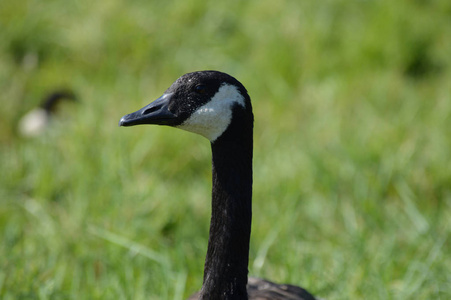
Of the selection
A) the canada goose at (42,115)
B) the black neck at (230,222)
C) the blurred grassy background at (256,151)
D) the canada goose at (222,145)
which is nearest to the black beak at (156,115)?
the canada goose at (222,145)

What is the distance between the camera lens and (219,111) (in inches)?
77.7

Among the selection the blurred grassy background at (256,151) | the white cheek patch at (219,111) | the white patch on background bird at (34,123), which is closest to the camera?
the white cheek patch at (219,111)

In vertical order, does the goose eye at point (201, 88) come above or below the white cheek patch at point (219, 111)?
above

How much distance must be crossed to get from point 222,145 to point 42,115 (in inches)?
112

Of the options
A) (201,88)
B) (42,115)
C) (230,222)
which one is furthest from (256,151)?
(201,88)

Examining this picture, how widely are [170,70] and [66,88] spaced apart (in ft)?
3.01

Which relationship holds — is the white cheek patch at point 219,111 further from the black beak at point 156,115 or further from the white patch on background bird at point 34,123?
the white patch on background bird at point 34,123

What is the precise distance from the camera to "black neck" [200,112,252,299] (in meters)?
2.07

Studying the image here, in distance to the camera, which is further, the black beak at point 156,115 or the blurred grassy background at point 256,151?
the blurred grassy background at point 256,151

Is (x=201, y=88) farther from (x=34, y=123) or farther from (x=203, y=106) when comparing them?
(x=34, y=123)

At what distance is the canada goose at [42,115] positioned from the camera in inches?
172

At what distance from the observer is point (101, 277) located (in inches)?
117

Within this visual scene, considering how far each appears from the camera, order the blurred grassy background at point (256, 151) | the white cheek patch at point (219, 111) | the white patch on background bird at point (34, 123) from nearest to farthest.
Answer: the white cheek patch at point (219, 111), the blurred grassy background at point (256, 151), the white patch on background bird at point (34, 123)

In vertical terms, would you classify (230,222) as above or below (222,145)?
below
